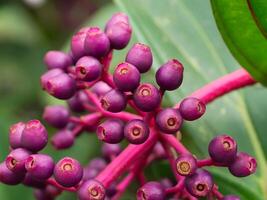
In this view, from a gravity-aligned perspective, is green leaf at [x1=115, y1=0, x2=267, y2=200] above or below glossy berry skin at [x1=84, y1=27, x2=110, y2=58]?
below

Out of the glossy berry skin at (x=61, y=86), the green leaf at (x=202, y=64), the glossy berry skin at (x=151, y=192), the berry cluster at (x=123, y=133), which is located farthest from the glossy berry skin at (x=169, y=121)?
the green leaf at (x=202, y=64)

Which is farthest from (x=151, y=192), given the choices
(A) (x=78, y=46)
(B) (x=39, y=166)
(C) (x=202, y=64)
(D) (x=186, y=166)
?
(C) (x=202, y=64)

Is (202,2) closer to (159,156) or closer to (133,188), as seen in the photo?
(159,156)

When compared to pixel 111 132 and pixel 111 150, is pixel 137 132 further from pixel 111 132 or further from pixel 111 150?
pixel 111 150

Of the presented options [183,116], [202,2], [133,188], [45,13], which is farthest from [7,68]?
[183,116]

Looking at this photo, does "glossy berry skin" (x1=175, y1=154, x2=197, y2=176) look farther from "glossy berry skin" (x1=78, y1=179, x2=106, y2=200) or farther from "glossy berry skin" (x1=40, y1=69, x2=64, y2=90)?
"glossy berry skin" (x1=40, y1=69, x2=64, y2=90)

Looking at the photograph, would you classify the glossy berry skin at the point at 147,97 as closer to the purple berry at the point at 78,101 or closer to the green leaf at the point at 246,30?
the green leaf at the point at 246,30

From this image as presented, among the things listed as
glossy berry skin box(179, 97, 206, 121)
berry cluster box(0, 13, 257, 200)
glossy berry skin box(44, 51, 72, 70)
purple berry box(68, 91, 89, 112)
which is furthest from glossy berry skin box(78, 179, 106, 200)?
purple berry box(68, 91, 89, 112)
